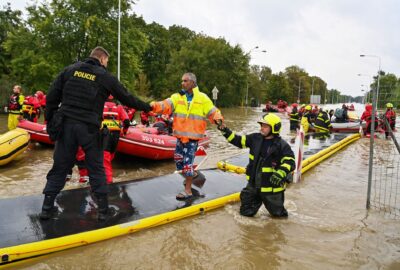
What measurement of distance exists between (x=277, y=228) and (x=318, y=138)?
891 centimetres

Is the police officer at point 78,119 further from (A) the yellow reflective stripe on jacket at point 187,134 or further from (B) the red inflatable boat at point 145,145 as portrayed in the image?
(B) the red inflatable boat at point 145,145

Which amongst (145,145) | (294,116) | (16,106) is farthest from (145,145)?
(294,116)

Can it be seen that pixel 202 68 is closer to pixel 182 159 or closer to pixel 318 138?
pixel 318 138

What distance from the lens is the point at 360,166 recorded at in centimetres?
934

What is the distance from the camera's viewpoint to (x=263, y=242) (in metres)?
4.17

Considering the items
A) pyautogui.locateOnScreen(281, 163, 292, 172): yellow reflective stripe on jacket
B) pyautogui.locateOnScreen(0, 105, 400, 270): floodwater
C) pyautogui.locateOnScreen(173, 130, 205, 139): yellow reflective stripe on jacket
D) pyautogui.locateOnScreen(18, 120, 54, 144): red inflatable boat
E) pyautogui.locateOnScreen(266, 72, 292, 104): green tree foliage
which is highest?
pyautogui.locateOnScreen(266, 72, 292, 104): green tree foliage

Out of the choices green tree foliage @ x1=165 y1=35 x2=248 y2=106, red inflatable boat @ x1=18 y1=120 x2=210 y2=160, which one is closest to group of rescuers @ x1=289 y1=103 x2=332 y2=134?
red inflatable boat @ x1=18 y1=120 x2=210 y2=160

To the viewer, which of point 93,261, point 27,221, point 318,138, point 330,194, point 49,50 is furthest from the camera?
point 49,50

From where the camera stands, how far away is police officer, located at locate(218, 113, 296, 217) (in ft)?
15.4

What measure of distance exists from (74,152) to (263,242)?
94.7 inches

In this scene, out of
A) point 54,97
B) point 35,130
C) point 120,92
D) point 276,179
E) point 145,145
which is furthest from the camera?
point 35,130

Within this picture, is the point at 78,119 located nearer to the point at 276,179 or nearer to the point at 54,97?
the point at 54,97

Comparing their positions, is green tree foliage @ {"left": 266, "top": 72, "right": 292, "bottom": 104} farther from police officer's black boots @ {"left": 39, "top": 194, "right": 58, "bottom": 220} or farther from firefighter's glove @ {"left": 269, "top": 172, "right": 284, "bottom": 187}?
police officer's black boots @ {"left": 39, "top": 194, "right": 58, "bottom": 220}

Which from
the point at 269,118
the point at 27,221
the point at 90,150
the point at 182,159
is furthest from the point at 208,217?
the point at 27,221
